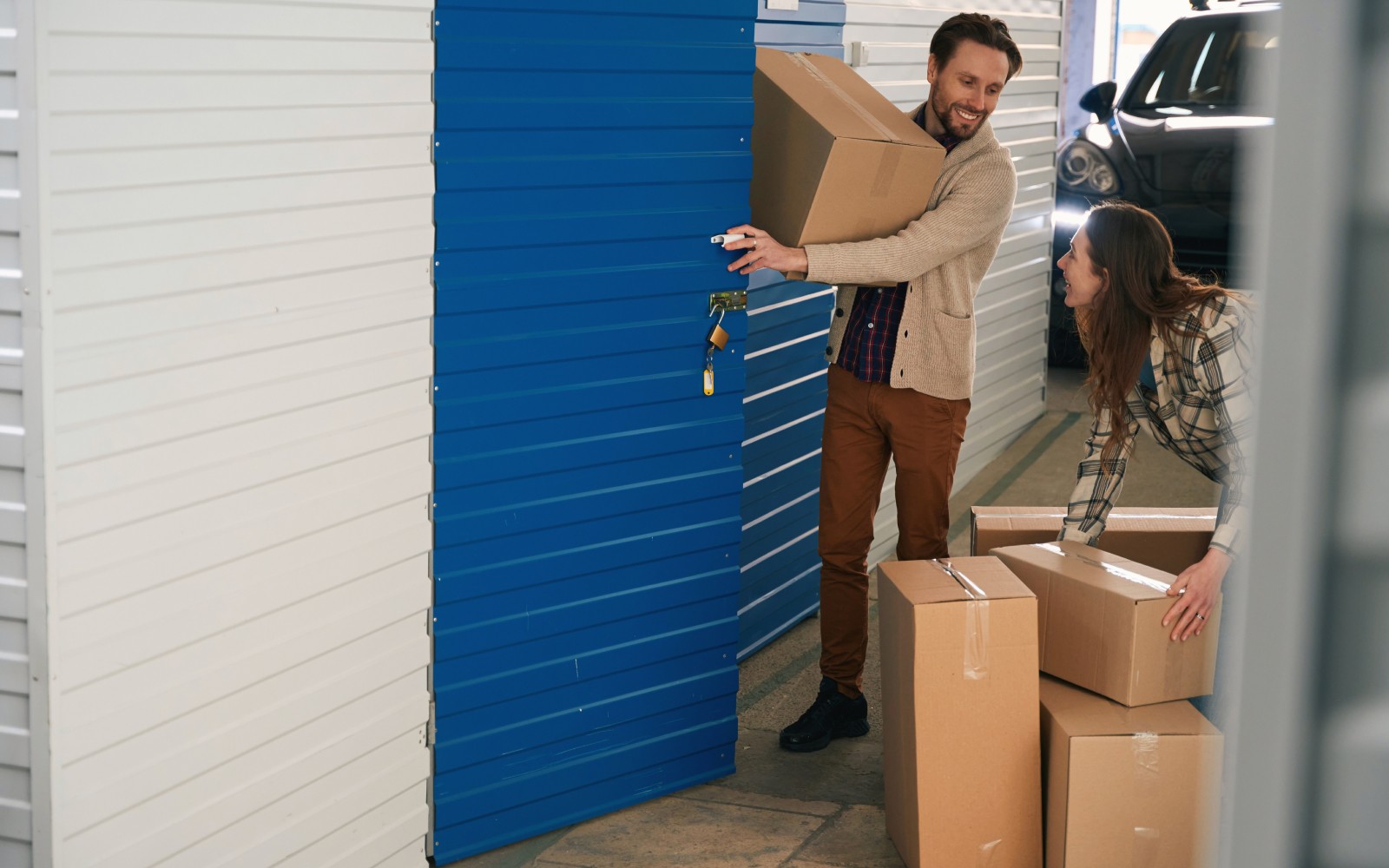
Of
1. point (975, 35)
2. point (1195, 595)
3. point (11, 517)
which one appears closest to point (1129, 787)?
point (1195, 595)

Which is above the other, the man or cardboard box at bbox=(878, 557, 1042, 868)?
the man

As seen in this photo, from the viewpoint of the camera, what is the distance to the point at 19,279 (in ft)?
6.79

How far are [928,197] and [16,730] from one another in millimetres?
2265

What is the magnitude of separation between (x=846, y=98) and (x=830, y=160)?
299 millimetres

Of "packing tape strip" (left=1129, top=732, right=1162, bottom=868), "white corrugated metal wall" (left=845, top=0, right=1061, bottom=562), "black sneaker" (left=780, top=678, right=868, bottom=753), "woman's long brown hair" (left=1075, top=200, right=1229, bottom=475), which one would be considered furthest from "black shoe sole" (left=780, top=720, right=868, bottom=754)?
"white corrugated metal wall" (left=845, top=0, right=1061, bottom=562)

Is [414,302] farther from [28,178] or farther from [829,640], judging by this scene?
[829,640]

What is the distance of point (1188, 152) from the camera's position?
7352mm

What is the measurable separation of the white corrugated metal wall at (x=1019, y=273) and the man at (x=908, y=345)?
1562mm

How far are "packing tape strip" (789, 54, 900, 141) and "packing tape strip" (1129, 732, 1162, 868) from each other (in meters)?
1.41

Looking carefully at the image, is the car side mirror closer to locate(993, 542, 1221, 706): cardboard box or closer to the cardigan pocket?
the cardigan pocket

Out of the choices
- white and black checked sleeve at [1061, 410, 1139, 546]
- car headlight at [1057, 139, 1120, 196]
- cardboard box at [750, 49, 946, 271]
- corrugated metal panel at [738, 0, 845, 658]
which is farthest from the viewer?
car headlight at [1057, 139, 1120, 196]

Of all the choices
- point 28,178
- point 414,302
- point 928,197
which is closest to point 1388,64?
point 28,178

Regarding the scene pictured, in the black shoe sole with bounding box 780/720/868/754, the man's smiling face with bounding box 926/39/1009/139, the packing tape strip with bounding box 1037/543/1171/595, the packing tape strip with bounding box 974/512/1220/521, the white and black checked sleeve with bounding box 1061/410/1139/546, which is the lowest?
the black shoe sole with bounding box 780/720/868/754

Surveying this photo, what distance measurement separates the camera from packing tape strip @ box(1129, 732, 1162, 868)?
278 cm
